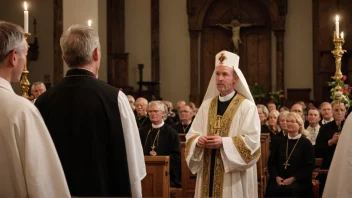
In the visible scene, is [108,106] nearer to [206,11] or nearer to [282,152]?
[282,152]

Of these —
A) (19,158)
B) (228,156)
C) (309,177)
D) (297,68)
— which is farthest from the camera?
(297,68)

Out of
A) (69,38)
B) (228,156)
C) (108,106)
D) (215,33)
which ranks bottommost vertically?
(228,156)

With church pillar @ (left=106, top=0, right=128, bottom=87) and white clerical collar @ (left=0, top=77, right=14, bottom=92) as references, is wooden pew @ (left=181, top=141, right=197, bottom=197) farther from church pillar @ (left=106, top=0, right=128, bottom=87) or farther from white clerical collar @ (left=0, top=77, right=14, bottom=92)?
church pillar @ (left=106, top=0, right=128, bottom=87)

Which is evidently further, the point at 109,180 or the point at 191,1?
the point at 191,1

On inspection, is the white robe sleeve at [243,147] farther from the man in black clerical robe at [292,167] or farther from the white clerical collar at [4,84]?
the white clerical collar at [4,84]

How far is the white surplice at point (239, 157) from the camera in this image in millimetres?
5391

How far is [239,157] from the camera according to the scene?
538cm

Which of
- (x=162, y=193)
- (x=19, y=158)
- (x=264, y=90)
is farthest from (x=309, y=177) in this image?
(x=264, y=90)

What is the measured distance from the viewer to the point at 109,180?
3.39 meters

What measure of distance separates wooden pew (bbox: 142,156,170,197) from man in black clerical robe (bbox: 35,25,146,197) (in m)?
3.07

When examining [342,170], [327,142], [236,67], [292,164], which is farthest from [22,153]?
[327,142]

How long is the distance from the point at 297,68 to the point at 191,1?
4.19m

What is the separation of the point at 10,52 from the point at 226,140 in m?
2.85

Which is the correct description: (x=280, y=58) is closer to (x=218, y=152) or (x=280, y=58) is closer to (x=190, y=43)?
(x=190, y=43)
